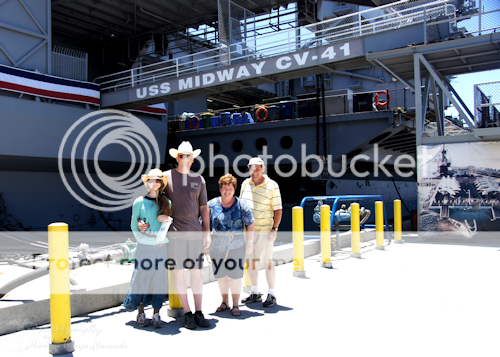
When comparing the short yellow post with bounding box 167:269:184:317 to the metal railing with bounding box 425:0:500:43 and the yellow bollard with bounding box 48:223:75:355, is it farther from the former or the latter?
the metal railing with bounding box 425:0:500:43

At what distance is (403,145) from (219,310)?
19.1m

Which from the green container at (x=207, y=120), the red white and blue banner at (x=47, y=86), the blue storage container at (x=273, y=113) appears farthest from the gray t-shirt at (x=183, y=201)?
the green container at (x=207, y=120)

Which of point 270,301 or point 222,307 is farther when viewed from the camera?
point 270,301

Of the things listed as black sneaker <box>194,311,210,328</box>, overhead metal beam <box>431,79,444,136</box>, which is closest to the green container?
overhead metal beam <box>431,79,444,136</box>

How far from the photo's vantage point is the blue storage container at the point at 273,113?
18828mm

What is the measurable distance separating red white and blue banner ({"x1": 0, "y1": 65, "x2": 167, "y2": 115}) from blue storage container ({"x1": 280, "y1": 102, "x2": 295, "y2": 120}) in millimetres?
8516

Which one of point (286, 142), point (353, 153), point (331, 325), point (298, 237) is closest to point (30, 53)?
point (286, 142)

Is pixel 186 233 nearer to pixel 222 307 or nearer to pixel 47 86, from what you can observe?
pixel 222 307

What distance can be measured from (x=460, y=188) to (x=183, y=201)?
30.1ft

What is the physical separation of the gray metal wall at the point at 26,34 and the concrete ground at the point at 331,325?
1466 centimetres

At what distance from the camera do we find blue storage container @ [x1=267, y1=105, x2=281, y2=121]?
18828 millimetres

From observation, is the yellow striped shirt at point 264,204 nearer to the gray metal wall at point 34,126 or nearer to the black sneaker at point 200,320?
the black sneaker at point 200,320

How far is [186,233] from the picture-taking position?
4242mm

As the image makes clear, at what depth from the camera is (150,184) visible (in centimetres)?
411
